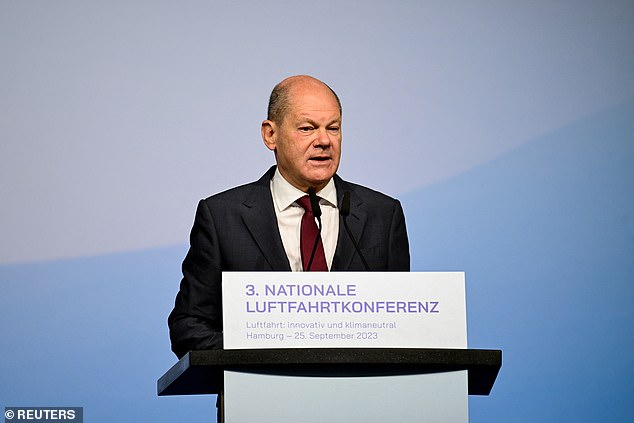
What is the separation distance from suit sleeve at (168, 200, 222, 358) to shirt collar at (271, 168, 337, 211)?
0.76 ft

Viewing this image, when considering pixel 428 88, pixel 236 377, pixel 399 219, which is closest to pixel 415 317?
pixel 236 377

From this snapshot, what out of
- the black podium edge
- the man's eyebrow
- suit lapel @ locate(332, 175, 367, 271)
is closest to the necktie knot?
suit lapel @ locate(332, 175, 367, 271)

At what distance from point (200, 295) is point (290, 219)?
1.27ft

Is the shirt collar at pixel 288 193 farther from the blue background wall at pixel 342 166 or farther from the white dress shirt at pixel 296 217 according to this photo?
the blue background wall at pixel 342 166

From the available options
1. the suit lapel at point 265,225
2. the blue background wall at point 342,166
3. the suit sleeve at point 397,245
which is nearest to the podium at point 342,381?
the suit lapel at point 265,225

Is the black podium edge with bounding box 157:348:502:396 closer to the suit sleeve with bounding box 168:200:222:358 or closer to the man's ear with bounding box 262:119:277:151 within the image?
the suit sleeve with bounding box 168:200:222:358

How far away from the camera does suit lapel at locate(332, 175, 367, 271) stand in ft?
10.4

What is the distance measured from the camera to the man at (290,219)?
124 inches

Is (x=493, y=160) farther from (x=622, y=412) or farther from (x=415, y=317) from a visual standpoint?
(x=415, y=317)

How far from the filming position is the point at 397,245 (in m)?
3.36

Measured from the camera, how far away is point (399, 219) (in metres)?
3.42

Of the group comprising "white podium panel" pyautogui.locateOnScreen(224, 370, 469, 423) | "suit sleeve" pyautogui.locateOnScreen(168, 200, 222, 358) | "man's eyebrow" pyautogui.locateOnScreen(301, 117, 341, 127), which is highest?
"man's eyebrow" pyautogui.locateOnScreen(301, 117, 341, 127)

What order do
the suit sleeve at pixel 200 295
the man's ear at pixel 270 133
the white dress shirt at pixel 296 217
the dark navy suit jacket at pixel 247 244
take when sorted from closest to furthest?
the suit sleeve at pixel 200 295, the dark navy suit jacket at pixel 247 244, the white dress shirt at pixel 296 217, the man's ear at pixel 270 133

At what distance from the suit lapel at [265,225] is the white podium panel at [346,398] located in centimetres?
91
